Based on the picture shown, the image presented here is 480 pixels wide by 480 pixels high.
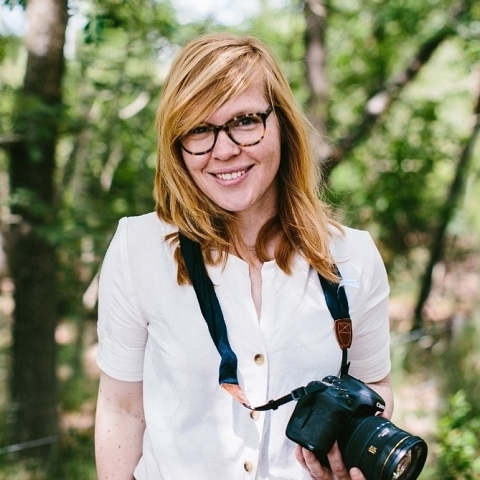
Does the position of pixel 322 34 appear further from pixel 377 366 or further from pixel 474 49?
pixel 377 366

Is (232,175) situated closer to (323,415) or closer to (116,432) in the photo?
(323,415)

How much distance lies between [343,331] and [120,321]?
55 centimetres

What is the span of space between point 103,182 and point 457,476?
12.1 feet

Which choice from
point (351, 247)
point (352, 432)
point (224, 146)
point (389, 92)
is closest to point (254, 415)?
point (352, 432)

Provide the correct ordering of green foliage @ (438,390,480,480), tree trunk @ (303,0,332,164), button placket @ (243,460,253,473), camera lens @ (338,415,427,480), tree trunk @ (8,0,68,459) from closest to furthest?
1. camera lens @ (338,415,427,480)
2. button placket @ (243,460,253,473)
3. green foliage @ (438,390,480,480)
4. tree trunk @ (8,0,68,459)
5. tree trunk @ (303,0,332,164)

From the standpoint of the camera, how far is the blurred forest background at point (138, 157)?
361 centimetres

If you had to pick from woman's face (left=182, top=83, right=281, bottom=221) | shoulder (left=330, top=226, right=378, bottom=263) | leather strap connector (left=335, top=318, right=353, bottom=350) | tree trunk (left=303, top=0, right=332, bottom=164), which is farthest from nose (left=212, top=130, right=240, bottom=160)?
tree trunk (left=303, top=0, right=332, bottom=164)

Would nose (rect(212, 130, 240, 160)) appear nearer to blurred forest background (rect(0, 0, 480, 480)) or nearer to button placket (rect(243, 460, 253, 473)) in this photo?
button placket (rect(243, 460, 253, 473))

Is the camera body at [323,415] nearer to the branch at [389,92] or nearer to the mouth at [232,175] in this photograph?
the mouth at [232,175]

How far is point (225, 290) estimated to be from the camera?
1435 millimetres

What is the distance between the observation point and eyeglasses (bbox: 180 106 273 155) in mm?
1393

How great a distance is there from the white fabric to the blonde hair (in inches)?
2.4

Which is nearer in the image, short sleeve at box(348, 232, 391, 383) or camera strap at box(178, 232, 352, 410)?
camera strap at box(178, 232, 352, 410)

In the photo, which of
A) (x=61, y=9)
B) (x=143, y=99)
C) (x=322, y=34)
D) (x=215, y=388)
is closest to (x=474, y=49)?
(x=322, y=34)
